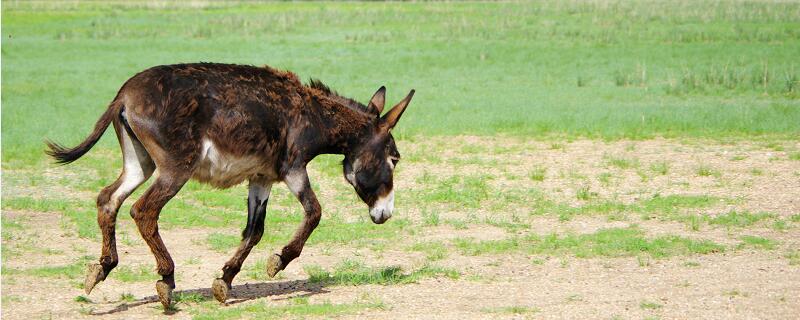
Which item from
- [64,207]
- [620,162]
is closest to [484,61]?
[620,162]

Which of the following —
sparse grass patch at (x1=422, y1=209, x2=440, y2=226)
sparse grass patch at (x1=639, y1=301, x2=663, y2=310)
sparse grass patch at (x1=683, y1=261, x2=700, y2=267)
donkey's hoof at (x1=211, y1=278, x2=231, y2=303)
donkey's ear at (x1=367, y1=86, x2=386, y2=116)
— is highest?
donkey's ear at (x1=367, y1=86, x2=386, y2=116)

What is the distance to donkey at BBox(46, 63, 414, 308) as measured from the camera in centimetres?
861

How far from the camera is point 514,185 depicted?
14336mm

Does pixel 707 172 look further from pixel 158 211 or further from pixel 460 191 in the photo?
pixel 158 211

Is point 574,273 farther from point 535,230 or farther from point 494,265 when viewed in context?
point 535,230

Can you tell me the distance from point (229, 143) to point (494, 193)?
224 inches

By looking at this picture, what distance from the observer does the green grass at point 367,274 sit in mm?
9688

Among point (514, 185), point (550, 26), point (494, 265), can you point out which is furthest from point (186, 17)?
point (494, 265)

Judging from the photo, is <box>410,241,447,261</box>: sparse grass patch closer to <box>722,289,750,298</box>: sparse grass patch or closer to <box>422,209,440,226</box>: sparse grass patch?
<box>422,209,440,226</box>: sparse grass patch

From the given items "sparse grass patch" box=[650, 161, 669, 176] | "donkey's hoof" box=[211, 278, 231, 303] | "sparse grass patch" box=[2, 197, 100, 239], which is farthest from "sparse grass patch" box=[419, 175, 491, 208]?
"donkey's hoof" box=[211, 278, 231, 303]

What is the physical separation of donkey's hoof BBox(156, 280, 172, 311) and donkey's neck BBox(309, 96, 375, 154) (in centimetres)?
173

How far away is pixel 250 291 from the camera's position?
31.5 feet

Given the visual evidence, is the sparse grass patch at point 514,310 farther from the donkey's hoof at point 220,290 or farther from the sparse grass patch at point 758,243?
the sparse grass patch at point 758,243

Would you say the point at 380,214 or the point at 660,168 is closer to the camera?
the point at 380,214
